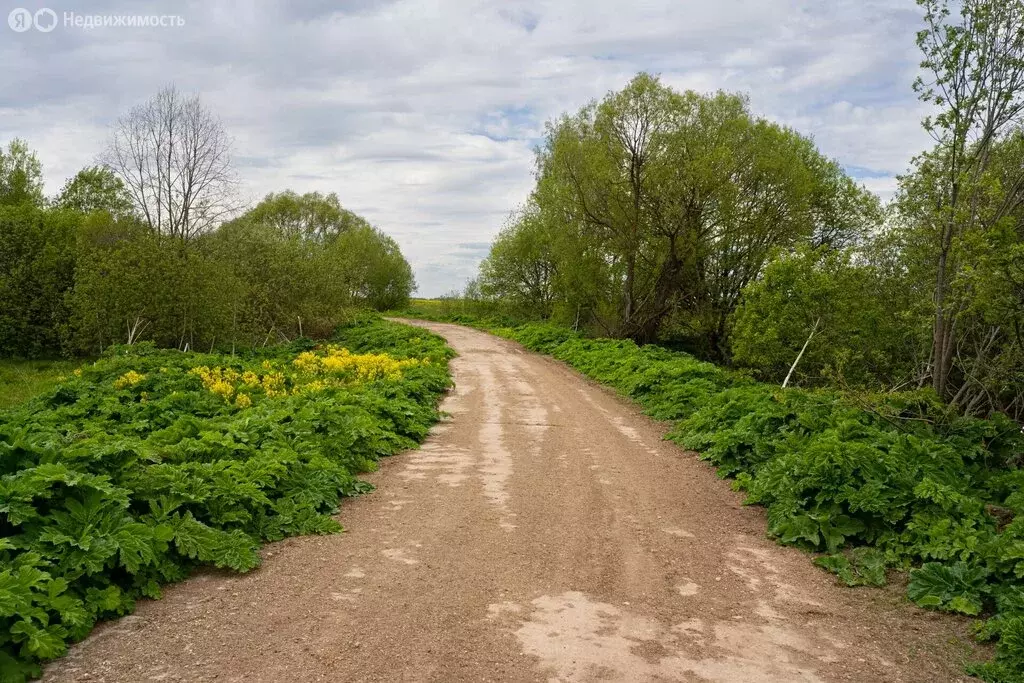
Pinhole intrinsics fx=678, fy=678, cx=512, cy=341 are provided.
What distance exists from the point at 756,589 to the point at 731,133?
25.7 m

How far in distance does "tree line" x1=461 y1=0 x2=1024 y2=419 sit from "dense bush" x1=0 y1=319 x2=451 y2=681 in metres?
9.38

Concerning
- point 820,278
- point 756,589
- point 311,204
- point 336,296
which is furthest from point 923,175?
point 311,204

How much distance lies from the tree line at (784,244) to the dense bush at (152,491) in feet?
30.8

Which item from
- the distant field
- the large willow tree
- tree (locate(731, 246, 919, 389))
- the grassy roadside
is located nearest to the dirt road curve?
the grassy roadside

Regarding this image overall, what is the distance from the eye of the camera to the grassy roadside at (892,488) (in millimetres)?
6062

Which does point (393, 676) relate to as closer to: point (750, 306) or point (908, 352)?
point (750, 306)

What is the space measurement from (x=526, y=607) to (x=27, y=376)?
25092 mm

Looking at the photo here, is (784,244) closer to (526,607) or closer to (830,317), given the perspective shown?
(830,317)

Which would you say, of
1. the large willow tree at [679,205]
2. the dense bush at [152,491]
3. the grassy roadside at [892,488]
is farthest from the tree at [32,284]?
the grassy roadside at [892,488]

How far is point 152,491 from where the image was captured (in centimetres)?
646

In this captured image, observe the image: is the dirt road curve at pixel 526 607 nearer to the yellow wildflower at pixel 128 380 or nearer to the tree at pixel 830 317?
the yellow wildflower at pixel 128 380

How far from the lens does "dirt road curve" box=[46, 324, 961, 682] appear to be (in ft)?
15.8

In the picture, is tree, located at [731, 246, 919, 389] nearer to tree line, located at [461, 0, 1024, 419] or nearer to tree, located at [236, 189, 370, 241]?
tree line, located at [461, 0, 1024, 419]

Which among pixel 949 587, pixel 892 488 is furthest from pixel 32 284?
pixel 949 587
